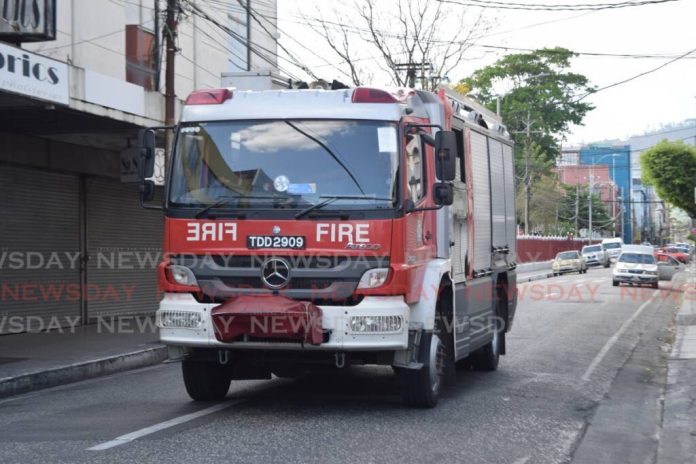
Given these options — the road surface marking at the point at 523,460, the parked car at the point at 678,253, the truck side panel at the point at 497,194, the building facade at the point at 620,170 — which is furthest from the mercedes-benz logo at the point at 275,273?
the building facade at the point at 620,170

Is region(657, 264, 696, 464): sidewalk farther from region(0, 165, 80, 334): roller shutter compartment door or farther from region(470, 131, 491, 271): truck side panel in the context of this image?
region(0, 165, 80, 334): roller shutter compartment door

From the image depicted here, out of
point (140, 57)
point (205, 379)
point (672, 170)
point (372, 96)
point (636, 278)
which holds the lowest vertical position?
point (636, 278)

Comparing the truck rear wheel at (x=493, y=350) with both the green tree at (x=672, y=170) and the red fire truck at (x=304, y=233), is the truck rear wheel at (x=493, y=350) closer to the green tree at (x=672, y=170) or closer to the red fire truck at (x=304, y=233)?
the red fire truck at (x=304, y=233)

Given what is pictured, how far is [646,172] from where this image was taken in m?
34.2

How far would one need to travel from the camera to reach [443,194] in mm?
8703

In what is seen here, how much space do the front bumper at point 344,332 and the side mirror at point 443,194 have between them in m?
0.97

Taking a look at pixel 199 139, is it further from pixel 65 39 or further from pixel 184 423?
pixel 65 39

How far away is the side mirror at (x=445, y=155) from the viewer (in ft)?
28.3

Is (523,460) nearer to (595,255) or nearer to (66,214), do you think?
(66,214)

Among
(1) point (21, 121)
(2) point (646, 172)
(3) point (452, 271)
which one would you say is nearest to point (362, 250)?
(3) point (452, 271)

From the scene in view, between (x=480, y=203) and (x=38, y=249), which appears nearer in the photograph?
(x=480, y=203)

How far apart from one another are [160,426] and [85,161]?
11.7 metres

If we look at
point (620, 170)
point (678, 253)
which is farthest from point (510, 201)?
point (620, 170)

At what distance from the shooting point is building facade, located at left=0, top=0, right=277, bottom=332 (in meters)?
15.3
